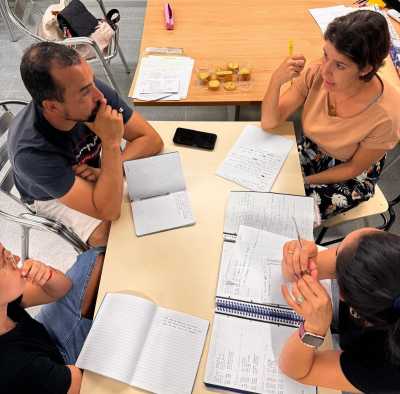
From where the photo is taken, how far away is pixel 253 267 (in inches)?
47.1

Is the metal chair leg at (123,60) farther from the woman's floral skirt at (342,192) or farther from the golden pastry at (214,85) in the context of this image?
the woman's floral skirt at (342,192)

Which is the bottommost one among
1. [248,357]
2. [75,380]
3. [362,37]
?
[75,380]

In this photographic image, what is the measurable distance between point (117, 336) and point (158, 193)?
1.73ft

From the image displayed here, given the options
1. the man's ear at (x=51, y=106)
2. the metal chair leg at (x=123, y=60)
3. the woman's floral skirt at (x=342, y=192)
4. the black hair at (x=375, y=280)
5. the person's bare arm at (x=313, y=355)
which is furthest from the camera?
the metal chair leg at (x=123, y=60)

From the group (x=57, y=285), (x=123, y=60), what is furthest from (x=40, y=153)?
(x=123, y=60)

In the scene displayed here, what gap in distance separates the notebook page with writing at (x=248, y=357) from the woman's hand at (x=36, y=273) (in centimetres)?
61

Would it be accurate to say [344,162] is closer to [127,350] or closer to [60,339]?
[127,350]

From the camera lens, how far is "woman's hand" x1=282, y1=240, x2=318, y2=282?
1.11 metres

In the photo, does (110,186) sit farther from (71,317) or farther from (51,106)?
(71,317)

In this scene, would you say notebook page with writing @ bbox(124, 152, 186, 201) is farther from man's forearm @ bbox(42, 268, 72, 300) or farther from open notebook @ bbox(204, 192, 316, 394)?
man's forearm @ bbox(42, 268, 72, 300)

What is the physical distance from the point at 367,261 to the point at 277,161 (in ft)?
2.25

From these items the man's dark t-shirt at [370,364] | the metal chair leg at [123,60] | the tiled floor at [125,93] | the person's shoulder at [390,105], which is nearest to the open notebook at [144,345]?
the man's dark t-shirt at [370,364]

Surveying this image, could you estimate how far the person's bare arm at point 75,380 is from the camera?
1049mm

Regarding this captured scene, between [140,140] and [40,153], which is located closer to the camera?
[40,153]
